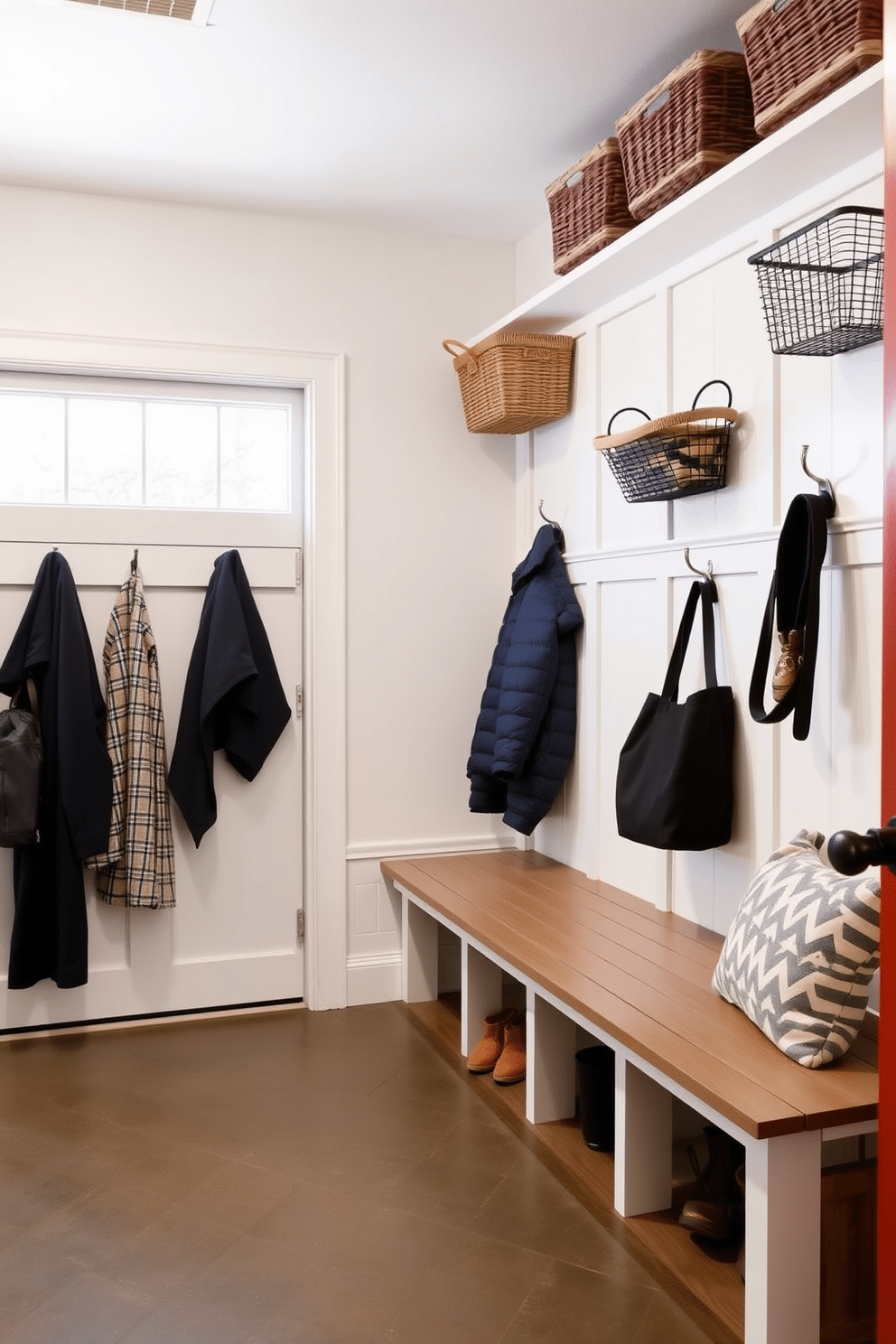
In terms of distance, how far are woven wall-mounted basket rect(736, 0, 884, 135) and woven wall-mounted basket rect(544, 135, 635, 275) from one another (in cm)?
66

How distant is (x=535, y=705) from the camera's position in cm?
343

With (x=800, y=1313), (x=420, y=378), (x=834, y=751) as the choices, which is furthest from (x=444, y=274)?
(x=800, y=1313)

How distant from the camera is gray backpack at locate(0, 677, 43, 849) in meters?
3.24

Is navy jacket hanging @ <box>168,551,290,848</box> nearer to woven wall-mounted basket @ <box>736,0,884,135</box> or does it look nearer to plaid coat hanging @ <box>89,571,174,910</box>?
plaid coat hanging @ <box>89,571,174,910</box>

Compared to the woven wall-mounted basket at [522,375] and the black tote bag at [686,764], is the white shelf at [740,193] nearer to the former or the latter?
the woven wall-mounted basket at [522,375]

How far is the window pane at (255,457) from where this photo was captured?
375 cm

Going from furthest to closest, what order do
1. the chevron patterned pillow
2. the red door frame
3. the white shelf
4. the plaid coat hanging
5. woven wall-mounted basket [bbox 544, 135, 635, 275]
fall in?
the plaid coat hanging → woven wall-mounted basket [bbox 544, 135, 635, 275] → the white shelf → the chevron patterned pillow → the red door frame

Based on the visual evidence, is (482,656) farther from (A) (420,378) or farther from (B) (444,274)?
(B) (444,274)

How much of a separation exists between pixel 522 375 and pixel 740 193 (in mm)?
1093

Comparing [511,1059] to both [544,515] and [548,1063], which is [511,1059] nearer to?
[548,1063]

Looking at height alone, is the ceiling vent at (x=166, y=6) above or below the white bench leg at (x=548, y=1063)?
above

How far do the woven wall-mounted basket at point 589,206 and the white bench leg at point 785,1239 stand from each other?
224 cm

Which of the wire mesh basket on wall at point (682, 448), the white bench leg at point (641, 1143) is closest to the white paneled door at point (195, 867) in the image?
the wire mesh basket on wall at point (682, 448)

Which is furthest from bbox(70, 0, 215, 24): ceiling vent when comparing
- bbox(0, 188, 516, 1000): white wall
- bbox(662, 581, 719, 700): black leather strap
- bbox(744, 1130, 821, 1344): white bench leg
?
bbox(744, 1130, 821, 1344): white bench leg
